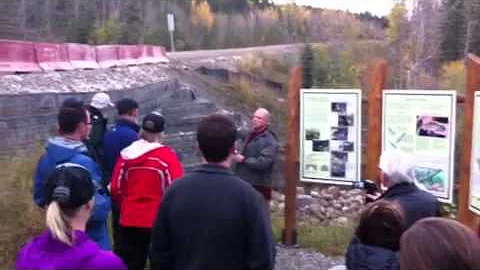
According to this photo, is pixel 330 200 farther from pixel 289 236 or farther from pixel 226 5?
pixel 226 5

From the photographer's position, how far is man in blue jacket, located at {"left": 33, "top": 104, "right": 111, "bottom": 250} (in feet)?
15.5

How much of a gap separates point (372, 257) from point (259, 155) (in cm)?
432

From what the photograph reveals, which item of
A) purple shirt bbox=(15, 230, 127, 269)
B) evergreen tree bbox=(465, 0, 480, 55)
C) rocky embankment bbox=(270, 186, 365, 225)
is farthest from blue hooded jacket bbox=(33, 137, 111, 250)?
evergreen tree bbox=(465, 0, 480, 55)

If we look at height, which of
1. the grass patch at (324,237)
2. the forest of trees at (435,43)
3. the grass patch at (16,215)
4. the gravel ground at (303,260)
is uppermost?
the forest of trees at (435,43)

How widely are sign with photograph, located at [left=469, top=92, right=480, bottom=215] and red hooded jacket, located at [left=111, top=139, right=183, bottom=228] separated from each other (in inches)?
98.7

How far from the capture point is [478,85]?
21.1 feet

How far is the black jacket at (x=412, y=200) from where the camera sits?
4531mm

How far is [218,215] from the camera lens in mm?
3660

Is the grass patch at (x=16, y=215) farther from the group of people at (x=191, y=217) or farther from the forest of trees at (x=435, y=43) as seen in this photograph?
the forest of trees at (x=435, y=43)

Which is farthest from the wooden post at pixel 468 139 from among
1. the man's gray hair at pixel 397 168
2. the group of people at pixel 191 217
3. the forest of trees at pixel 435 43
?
the forest of trees at pixel 435 43

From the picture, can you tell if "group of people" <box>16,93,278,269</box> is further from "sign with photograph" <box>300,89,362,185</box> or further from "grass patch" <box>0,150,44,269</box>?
"sign with photograph" <box>300,89,362,185</box>

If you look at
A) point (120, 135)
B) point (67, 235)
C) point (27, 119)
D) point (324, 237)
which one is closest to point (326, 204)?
point (324, 237)

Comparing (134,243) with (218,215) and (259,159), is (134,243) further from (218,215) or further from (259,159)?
(218,215)

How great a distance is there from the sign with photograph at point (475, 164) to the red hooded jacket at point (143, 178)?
251 cm
